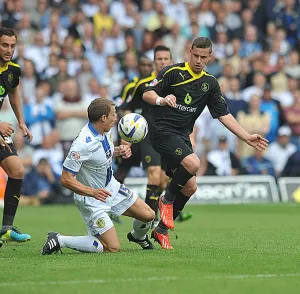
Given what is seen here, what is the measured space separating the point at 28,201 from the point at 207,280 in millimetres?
13035

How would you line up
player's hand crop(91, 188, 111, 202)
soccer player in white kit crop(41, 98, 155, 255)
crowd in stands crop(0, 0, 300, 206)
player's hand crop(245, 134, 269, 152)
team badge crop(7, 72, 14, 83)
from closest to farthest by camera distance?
player's hand crop(91, 188, 111, 202), soccer player in white kit crop(41, 98, 155, 255), player's hand crop(245, 134, 269, 152), team badge crop(7, 72, 14, 83), crowd in stands crop(0, 0, 300, 206)

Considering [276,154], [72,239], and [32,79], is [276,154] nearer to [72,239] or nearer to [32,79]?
[32,79]

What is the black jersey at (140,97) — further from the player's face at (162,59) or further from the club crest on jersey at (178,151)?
the club crest on jersey at (178,151)

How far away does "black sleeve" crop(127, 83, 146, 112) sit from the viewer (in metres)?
13.6

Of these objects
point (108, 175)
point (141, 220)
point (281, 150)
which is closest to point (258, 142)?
point (141, 220)

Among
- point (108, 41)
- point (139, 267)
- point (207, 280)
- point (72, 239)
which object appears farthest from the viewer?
point (108, 41)

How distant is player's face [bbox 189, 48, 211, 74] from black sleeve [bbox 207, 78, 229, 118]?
0.36 meters

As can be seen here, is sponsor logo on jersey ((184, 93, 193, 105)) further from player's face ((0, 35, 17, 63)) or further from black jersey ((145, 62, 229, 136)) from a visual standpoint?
player's face ((0, 35, 17, 63))

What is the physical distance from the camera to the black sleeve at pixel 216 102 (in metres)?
10.7

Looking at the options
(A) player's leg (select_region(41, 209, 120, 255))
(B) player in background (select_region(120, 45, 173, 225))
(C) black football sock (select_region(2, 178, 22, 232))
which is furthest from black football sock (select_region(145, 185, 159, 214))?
(A) player's leg (select_region(41, 209, 120, 255))

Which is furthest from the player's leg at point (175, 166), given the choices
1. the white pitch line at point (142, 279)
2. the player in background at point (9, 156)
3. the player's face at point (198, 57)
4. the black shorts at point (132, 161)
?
the black shorts at point (132, 161)

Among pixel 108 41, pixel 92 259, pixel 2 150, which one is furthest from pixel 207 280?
pixel 108 41

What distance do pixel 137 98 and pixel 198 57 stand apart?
11.6 ft

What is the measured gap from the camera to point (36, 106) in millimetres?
20703
